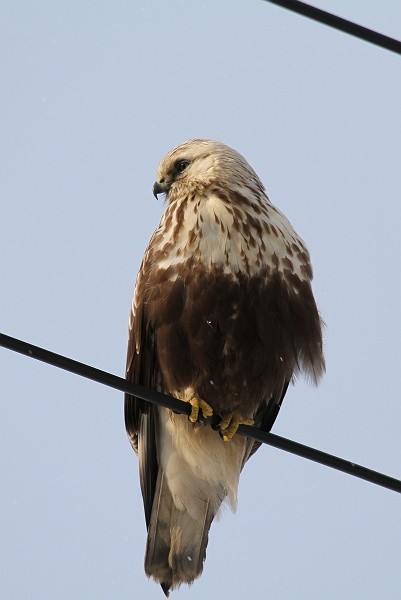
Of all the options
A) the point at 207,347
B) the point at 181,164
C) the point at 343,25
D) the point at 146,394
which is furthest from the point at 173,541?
the point at 343,25

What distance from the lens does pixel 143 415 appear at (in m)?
5.52

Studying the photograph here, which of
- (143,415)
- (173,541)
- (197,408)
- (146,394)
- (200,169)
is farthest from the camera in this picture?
(200,169)

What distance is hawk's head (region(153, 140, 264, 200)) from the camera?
582 centimetres

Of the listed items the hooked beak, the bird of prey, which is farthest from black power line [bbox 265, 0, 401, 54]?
the hooked beak

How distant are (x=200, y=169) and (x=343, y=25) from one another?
8.30 feet

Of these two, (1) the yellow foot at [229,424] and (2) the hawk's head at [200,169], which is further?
(2) the hawk's head at [200,169]

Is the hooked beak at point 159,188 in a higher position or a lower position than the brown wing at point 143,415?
higher

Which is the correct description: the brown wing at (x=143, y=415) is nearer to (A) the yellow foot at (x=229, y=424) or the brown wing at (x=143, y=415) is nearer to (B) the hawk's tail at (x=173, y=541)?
(B) the hawk's tail at (x=173, y=541)

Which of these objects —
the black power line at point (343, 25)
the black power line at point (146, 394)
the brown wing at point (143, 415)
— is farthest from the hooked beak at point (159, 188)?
the black power line at point (343, 25)

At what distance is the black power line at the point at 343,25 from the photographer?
11.4ft

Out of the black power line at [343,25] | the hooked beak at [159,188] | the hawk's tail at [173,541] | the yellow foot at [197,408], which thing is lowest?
the hawk's tail at [173,541]

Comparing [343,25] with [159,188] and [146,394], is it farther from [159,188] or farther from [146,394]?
[159,188]

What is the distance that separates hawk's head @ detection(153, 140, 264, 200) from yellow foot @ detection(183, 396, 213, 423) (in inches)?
45.3

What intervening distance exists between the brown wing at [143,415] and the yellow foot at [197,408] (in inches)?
11.9
